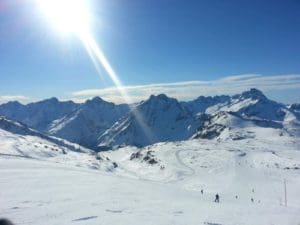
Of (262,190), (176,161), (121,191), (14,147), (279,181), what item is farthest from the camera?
(176,161)

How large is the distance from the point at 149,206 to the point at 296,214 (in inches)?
547

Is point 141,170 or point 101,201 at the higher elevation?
point 141,170

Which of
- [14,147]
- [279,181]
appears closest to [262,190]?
[279,181]

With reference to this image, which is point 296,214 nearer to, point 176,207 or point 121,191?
point 176,207

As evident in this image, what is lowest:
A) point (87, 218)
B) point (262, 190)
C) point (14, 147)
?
point (87, 218)

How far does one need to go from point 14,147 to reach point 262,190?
97.6 m

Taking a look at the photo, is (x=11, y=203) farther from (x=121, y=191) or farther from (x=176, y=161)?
(x=176, y=161)

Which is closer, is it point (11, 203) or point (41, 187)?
point (11, 203)

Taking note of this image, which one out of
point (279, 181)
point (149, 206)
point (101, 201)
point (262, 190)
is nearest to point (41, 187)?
point (101, 201)

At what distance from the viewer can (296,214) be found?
31.6 metres

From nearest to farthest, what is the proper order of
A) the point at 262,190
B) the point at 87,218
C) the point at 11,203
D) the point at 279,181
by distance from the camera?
the point at 87,218 → the point at 11,203 → the point at 262,190 → the point at 279,181

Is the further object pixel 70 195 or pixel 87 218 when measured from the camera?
pixel 70 195

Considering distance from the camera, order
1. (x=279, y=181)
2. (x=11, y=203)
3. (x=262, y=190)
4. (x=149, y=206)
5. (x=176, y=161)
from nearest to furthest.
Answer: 1. (x=11, y=203)
2. (x=149, y=206)
3. (x=262, y=190)
4. (x=279, y=181)
5. (x=176, y=161)

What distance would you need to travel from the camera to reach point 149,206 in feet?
88.8
